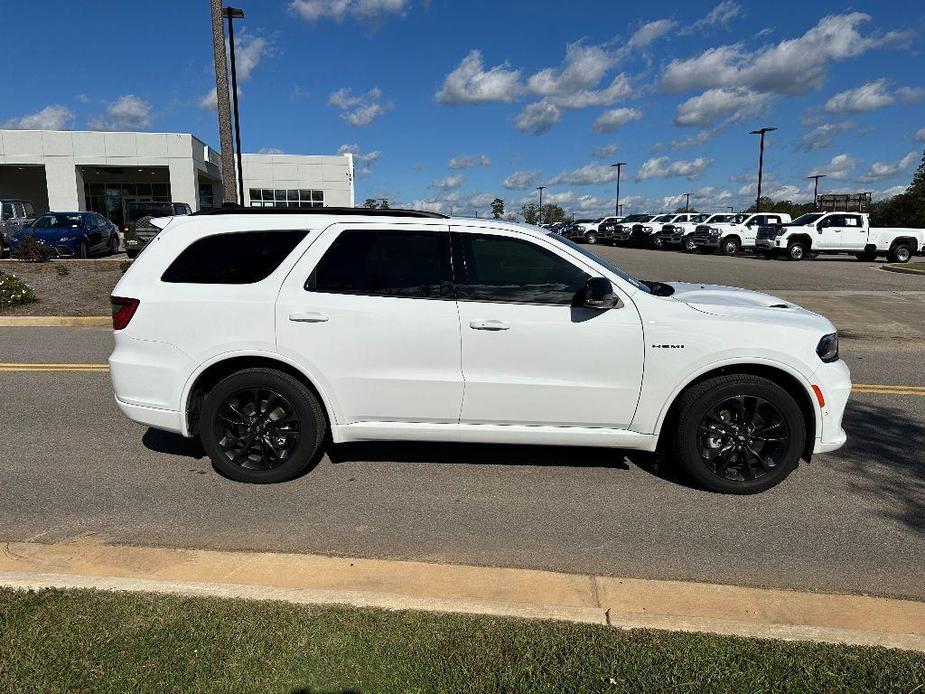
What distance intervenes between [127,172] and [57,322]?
3327 cm

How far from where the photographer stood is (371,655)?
2.56 m

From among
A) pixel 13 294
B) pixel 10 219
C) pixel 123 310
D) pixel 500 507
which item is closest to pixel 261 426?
pixel 123 310

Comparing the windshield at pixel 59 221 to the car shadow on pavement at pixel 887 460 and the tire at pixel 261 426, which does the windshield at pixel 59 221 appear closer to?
the tire at pixel 261 426

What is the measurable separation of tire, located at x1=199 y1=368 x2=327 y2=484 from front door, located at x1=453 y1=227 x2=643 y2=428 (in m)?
1.07

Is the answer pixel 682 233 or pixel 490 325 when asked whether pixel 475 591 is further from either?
pixel 682 233

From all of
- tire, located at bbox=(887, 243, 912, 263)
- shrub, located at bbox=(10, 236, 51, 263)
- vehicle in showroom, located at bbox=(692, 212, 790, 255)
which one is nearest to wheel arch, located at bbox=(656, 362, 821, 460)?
shrub, located at bbox=(10, 236, 51, 263)

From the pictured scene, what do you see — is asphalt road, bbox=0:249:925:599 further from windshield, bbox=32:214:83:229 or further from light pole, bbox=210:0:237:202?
windshield, bbox=32:214:83:229

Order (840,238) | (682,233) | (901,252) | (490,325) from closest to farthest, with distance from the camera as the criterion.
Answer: (490,325), (901,252), (840,238), (682,233)

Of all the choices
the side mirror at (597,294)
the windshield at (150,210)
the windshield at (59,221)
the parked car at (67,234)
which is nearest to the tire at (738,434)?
the side mirror at (597,294)

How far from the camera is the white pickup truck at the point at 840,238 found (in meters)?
27.1

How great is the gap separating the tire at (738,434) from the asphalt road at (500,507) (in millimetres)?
159

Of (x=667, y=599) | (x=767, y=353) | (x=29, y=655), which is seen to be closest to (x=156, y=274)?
(x=29, y=655)

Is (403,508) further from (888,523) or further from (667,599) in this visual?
(888,523)

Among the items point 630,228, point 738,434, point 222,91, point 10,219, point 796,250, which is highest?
point 222,91
